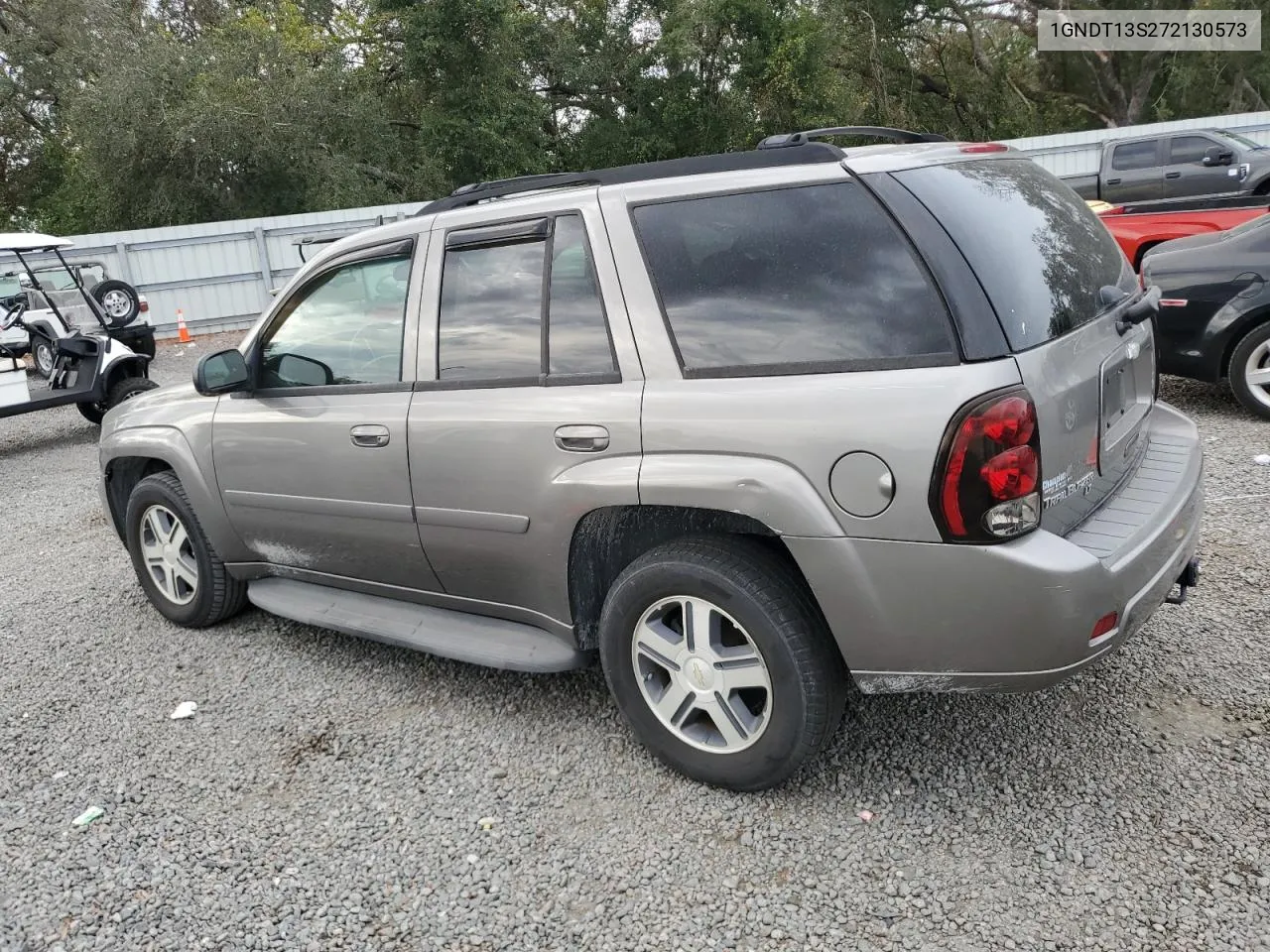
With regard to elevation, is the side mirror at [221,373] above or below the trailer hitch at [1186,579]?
above

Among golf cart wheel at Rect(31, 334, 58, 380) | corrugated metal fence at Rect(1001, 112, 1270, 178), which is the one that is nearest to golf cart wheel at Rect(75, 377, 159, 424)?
golf cart wheel at Rect(31, 334, 58, 380)

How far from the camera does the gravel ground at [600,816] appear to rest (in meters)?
2.49

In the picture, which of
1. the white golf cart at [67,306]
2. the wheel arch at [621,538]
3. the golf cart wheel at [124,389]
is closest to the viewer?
the wheel arch at [621,538]

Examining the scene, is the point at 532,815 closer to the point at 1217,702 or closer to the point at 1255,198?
the point at 1217,702

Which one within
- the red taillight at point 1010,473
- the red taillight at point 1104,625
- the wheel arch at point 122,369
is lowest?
the wheel arch at point 122,369

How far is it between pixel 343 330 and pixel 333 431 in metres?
0.40

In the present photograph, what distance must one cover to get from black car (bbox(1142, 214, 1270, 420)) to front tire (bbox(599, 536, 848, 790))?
180 inches

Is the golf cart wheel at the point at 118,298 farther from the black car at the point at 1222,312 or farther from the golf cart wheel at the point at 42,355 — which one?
the black car at the point at 1222,312

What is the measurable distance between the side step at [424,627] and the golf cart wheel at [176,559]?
0.76 feet

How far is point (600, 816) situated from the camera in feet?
9.73

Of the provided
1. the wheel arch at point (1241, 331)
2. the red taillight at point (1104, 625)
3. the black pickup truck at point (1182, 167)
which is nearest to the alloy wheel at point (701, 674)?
the red taillight at point (1104, 625)

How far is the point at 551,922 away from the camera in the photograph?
2.56 metres

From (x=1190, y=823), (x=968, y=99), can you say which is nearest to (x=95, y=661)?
(x=1190, y=823)

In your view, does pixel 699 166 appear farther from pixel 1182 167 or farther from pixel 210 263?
pixel 210 263
